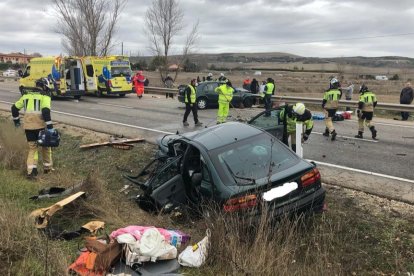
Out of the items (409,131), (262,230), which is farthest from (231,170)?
(409,131)

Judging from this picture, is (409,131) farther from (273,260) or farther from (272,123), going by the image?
(273,260)

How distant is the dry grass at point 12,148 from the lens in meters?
9.04

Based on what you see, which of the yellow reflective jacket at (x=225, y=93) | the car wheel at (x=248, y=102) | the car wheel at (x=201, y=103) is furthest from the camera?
the car wheel at (x=248, y=102)

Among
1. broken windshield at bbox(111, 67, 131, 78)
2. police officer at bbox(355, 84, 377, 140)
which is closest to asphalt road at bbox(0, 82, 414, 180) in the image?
police officer at bbox(355, 84, 377, 140)

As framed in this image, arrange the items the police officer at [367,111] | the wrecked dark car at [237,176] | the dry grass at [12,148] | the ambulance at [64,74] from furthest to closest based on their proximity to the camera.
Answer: the ambulance at [64,74] < the police officer at [367,111] < the dry grass at [12,148] < the wrecked dark car at [237,176]

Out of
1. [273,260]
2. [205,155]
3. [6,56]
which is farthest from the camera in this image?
[6,56]

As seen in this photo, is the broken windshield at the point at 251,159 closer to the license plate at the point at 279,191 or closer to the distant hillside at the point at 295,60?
the license plate at the point at 279,191

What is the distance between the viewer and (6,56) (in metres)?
143

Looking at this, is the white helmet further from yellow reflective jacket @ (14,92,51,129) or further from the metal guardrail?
the metal guardrail

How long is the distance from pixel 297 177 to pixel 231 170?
820 mm

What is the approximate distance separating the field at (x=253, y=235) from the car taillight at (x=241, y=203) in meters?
0.16

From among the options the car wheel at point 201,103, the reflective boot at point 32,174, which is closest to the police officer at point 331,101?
the reflective boot at point 32,174

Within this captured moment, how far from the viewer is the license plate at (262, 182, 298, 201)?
4931 mm

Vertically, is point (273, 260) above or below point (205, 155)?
below
